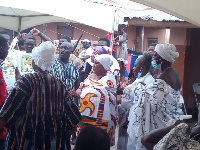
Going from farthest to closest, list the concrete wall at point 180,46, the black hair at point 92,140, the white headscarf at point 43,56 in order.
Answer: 1. the concrete wall at point 180,46
2. the white headscarf at point 43,56
3. the black hair at point 92,140

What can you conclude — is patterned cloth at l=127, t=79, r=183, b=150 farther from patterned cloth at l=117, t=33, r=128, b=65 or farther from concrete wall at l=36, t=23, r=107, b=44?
concrete wall at l=36, t=23, r=107, b=44

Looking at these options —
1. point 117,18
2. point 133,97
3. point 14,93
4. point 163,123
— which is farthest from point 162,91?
point 117,18

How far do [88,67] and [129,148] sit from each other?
3232 mm

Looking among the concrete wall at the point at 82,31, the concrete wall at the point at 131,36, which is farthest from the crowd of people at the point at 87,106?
the concrete wall at the point at 131,36

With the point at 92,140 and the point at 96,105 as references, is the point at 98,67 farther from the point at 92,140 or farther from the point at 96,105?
the point at 92,140

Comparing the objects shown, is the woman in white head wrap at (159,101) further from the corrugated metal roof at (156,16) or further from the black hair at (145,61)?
the corrugated metal roof at (156,16)

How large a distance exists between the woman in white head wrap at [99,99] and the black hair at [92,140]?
6.89 ft

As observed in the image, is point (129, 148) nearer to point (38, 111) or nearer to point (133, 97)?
point (133, 97)

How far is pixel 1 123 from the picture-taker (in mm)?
3229

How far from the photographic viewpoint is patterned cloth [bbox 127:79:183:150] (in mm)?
4039

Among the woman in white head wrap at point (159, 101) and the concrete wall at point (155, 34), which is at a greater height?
the concrete wall at point (155, 34)

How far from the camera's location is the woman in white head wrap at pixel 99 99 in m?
4.39

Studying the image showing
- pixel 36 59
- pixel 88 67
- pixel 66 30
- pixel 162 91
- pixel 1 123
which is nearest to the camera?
pixel 1 123

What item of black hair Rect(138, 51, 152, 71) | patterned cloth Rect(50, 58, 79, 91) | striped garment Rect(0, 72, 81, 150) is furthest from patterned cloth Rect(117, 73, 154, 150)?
striped garment Rect(0, 72, 81, 150)
